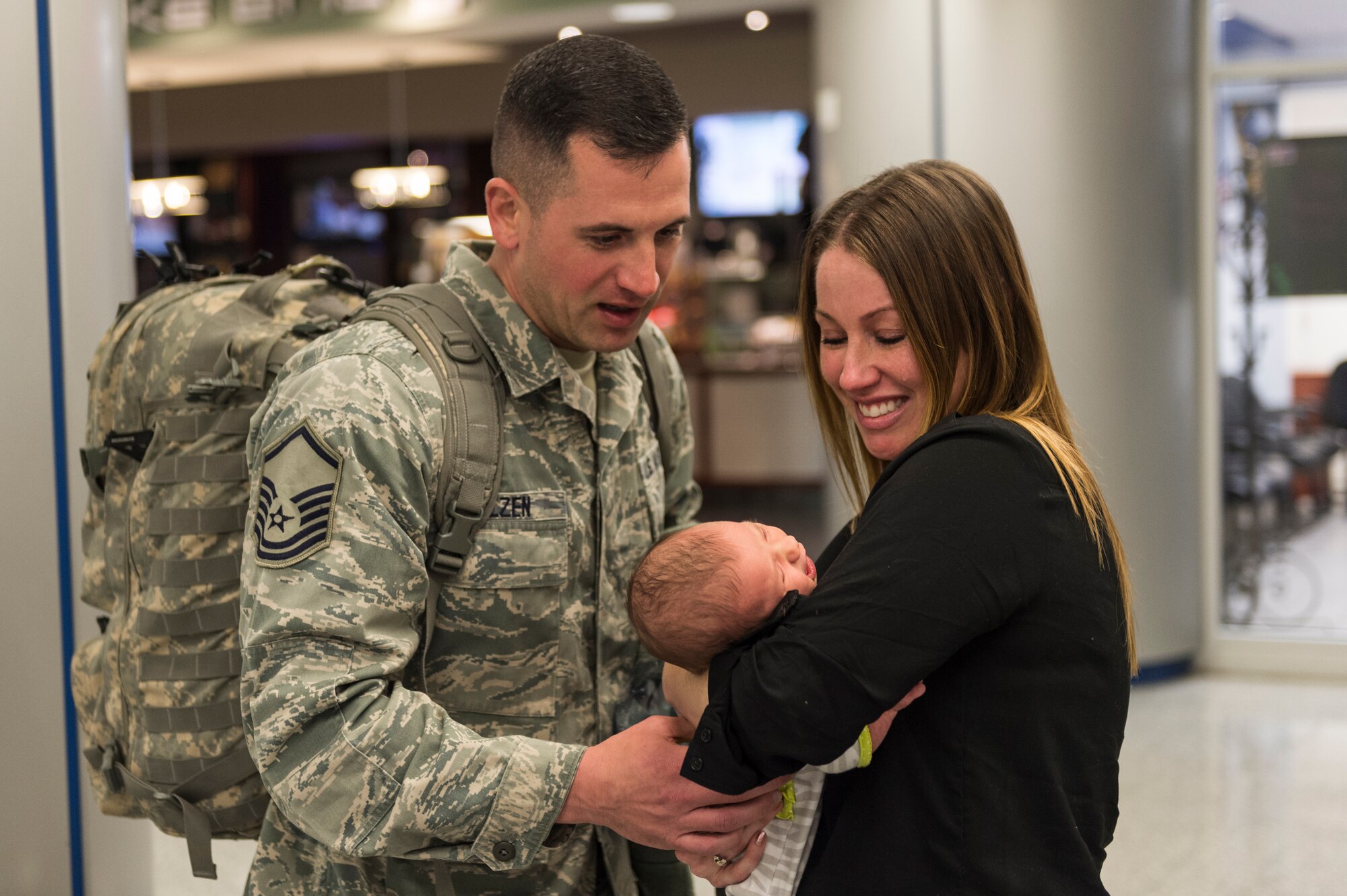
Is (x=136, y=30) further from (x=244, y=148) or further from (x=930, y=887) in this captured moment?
(x=930, y=887)

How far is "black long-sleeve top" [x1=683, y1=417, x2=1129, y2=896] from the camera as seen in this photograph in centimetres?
113

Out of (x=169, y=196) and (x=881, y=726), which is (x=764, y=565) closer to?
(x=881, y=726)

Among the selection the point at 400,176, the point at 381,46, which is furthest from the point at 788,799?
the point at 400,176

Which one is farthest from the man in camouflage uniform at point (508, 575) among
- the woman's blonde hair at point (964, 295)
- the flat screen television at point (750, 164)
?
the flat screen television at point (750, 164)

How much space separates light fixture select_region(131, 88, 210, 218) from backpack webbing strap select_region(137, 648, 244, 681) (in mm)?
9877

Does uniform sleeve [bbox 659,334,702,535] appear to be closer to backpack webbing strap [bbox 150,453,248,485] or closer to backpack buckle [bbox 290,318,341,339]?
backpack buckle [bbox 290,318,341,339]

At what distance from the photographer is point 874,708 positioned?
3.71 feet

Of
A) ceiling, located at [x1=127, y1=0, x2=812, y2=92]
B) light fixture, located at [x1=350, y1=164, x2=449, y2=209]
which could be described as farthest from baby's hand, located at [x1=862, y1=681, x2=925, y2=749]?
Answer: light fixture, located at [x1=350, y1=164, x2=449, y2=209]

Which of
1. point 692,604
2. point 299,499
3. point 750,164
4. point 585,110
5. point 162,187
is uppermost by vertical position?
point 750,164

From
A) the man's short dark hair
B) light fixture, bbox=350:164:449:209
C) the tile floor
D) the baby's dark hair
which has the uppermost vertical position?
light fixture, bbox=350:164:449:209

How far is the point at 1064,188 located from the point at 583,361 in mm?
3909

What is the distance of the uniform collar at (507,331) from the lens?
1.53m

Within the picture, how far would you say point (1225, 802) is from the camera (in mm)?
3979

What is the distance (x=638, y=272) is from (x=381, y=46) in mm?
8329
